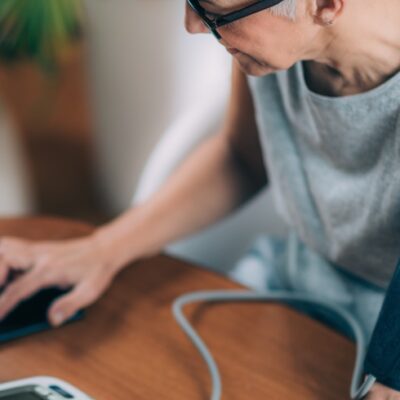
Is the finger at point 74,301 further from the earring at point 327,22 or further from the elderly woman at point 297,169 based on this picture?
the earring at point 327,22

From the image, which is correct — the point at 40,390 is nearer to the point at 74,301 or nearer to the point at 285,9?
the point at 74,301

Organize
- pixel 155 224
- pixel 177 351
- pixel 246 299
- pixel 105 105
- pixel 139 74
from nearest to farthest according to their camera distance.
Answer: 1. pixel 177 351
2. pixel 246 299
3. pixel 155 224
4. pixel 139 74
5. pixel 105 105

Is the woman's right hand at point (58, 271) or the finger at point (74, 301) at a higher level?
the woman's right hand at point (58, 271)

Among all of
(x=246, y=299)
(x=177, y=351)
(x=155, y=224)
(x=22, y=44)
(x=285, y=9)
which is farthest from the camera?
(x=22, y=44)

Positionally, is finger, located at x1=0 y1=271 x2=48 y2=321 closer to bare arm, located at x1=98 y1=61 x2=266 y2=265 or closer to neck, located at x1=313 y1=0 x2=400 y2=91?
bare arm, located at x1=98 y1=61 x2=266 y2=265

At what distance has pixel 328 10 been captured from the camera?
0.60m

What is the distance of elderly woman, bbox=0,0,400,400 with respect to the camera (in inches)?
24.6

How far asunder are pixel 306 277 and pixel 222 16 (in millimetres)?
433

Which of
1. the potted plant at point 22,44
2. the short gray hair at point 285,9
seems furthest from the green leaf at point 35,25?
the short gray hair at point 285,9

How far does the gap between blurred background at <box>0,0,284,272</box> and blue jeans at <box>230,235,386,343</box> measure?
0.14 m

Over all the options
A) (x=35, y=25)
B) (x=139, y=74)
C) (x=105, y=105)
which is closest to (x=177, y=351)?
(x=35, y=25)

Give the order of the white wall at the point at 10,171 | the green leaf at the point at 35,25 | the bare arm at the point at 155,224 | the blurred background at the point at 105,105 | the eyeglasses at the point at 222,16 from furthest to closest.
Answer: the white wall at the point at 10,171, the green leaf at the point at 35,25, the blurred background at the point at 105,105, the bare arm at the point at 155,224, the eyeglasses at the point at 222,16

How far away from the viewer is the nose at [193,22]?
2.06 ft

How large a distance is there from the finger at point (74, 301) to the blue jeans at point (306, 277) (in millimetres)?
217
